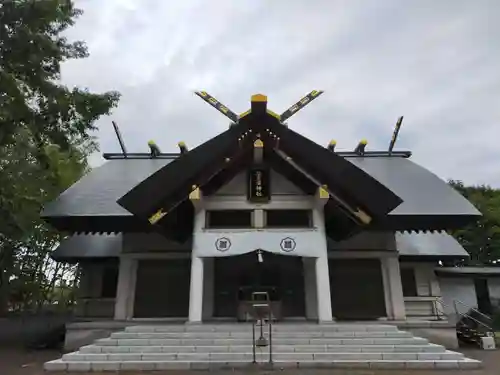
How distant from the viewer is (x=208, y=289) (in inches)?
437

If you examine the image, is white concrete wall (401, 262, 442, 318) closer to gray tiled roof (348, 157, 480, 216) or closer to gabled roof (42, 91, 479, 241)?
gabled roof (42, 91, 479, 241)

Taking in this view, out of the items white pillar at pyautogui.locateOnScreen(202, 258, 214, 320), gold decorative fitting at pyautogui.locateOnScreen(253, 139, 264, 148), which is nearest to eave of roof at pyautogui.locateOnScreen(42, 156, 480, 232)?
white pillar at pyautogui.locateOnScreen(202, 258, 214, 320)

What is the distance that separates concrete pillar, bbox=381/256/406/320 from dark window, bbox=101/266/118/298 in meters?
8.15

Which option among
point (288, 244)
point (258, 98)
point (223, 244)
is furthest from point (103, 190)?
point (288, 244)

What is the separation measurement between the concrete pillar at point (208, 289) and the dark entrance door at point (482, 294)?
34.4 ft

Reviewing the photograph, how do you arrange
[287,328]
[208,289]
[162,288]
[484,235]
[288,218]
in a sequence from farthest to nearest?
[484,235] < [162,288] < [208,289] < [288,218] < [287,328]

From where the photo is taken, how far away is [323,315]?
886cm

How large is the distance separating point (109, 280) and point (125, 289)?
6.26ft

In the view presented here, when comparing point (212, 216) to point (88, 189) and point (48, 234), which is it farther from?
point (48, 234)

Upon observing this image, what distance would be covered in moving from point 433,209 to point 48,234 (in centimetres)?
1456

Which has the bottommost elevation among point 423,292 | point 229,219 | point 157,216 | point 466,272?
point 423,292

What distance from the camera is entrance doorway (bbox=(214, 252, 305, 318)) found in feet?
37.2

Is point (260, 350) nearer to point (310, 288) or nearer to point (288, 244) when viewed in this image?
point (288, 244)

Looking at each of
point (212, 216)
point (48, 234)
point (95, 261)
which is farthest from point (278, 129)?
point (48, 234)
